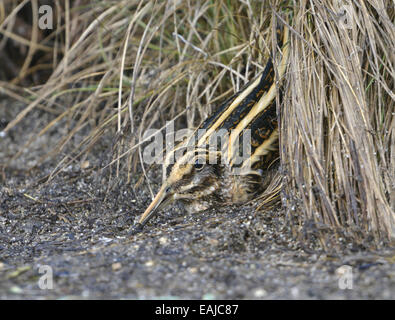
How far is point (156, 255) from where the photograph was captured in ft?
8.88

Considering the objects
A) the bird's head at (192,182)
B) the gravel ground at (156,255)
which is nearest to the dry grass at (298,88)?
the gravel ground at (156,255)

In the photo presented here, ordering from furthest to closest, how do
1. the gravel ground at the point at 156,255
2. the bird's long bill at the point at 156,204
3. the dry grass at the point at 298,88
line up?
the bird's long bill at the point at 156,204 < the dry grass at the point at 298,88 < the gravel ground at the point at 156,255

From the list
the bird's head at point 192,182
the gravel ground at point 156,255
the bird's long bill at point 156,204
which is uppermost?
the bird's head at point 192,182

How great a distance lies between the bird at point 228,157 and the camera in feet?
10.9

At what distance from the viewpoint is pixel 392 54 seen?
3.15 m

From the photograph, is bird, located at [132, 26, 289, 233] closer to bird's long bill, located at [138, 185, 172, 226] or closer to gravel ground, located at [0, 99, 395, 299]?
bird's long bill, located at [138, 185, 172, 226]

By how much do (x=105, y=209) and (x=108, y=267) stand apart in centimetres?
100

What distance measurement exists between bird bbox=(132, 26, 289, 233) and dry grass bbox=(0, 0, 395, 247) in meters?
0.25

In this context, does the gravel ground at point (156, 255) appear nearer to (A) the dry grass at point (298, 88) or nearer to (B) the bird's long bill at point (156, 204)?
(B) the bird's long bill at point (156, 204)

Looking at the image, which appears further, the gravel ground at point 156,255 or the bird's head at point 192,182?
the bird's head at point 192,182
